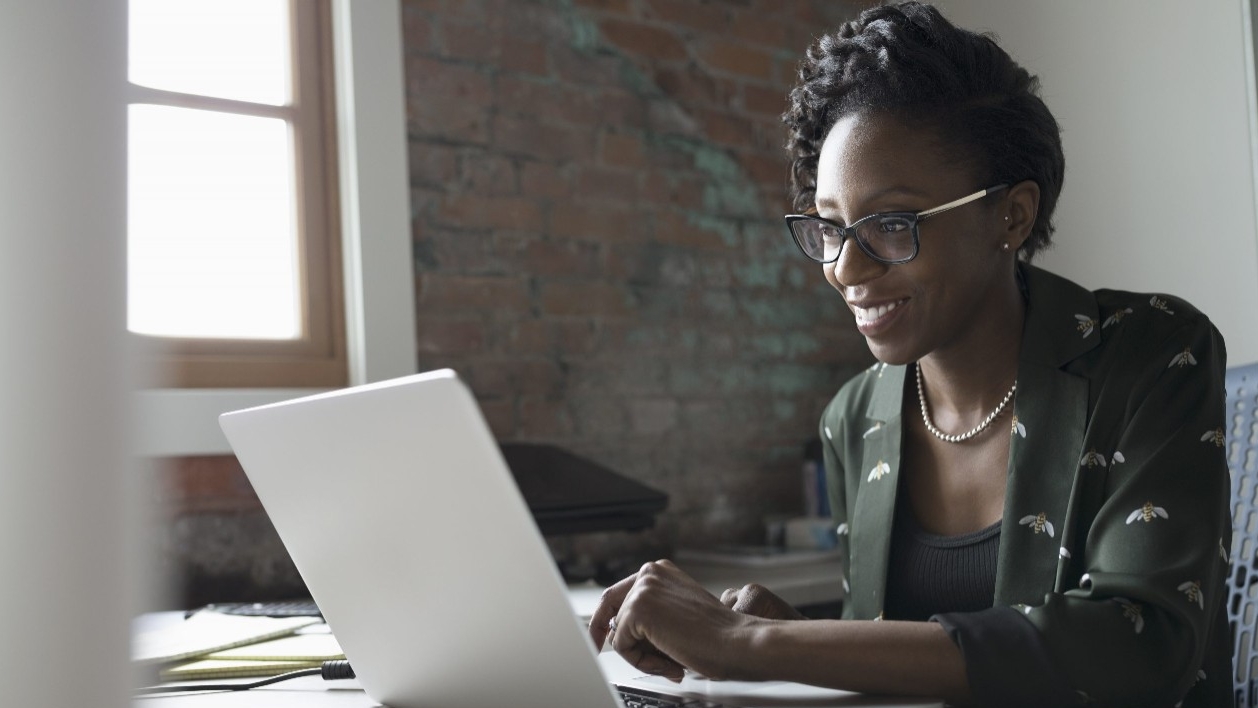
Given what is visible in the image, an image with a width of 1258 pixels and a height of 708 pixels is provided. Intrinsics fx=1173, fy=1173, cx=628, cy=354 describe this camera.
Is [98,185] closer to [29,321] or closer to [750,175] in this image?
[29,321]

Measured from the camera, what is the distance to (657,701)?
1.00 meters

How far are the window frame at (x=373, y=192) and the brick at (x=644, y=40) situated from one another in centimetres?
59

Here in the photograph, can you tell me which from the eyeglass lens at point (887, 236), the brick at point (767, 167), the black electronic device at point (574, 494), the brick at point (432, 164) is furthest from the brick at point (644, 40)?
the eyeglass lens at point (887, 236)

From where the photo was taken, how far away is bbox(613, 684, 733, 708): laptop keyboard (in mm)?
982

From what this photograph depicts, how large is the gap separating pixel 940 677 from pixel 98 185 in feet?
2.87

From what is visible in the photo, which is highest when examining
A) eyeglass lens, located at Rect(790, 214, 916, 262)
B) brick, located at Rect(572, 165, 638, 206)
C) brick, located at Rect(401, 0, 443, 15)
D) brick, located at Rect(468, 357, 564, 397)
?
brick, located at Rect(401, 0, 443, 15)

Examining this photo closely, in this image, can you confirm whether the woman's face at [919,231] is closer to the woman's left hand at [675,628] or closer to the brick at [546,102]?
the woman's left hand at [675,628]

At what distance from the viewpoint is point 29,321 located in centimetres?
28

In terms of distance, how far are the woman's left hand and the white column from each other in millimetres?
770

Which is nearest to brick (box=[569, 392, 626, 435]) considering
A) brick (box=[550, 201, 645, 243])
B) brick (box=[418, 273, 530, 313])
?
brick (box=[418, 273, 530, 313])

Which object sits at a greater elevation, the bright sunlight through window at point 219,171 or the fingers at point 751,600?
the bright sunlight through window at point 219,171

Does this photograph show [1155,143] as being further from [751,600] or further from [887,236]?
[751,600]

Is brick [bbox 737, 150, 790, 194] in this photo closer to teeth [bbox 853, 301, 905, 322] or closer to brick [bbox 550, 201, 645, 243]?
brick [bbox 550, 201, 645, 243]

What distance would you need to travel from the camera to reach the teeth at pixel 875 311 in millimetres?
1387
